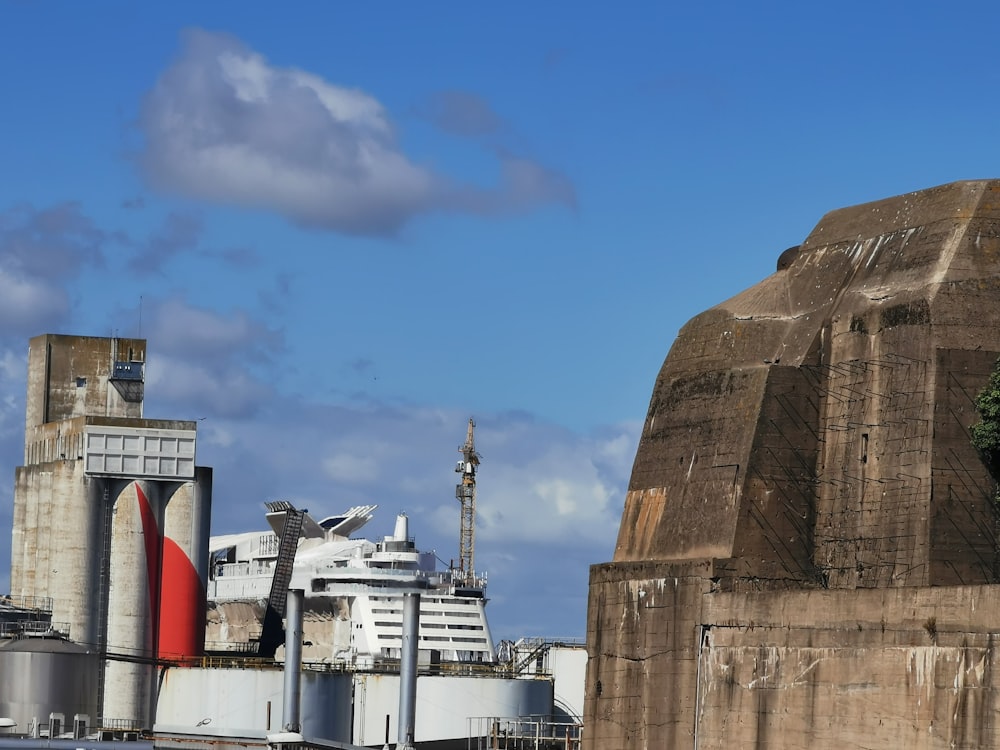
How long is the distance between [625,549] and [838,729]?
12.7m

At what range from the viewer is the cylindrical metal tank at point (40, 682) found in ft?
222

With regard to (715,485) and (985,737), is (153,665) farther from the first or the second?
(985,737)

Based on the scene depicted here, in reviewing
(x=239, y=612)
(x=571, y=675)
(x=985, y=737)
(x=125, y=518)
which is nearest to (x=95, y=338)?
(x=125, y=518)

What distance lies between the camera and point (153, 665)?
79125 millimetres

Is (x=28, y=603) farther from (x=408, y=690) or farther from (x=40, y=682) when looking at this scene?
(x=408, y=690)

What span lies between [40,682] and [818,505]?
25.9 m

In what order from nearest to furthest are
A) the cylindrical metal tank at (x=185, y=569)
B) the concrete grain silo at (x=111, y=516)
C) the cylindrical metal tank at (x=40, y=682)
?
the cylindrical metal tank at (x=40, y=682), the concrete grain silo at (x=111, y=516), the cylindrical metal tank at (x=185, y=569)

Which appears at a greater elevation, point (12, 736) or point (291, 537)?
point (291, 537)

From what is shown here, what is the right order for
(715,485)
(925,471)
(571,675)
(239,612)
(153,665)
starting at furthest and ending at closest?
(239,612), (571,675), (153,665), (715,485), (925,471)

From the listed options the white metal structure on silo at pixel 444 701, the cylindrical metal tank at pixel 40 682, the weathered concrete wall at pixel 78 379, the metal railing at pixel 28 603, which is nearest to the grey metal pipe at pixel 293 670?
the cylindrical metal tank at pixel 40 682

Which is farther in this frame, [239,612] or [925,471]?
[239,612]

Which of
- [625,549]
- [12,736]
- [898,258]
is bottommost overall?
[12,736]

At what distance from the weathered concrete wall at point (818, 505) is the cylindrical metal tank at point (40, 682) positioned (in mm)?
17674

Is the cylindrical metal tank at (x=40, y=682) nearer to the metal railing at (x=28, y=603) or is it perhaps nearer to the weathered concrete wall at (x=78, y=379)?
the metal railing at (x=28, y=603)
